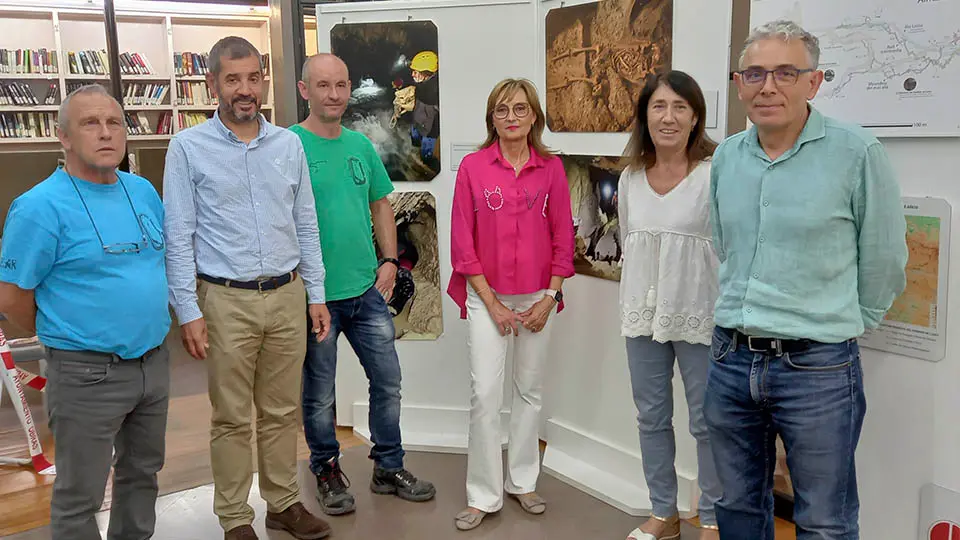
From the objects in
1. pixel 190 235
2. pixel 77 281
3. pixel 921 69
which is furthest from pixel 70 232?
pixel 921 69

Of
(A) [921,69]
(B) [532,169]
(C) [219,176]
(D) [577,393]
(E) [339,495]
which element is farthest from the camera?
(D) [577,393]

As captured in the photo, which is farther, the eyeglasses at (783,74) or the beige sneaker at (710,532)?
the beige sneaker at (710,532)

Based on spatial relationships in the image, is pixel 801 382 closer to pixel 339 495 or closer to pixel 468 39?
pixel 339 495

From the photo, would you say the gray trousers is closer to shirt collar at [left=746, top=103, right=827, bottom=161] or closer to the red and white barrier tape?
the red and white barrier tape

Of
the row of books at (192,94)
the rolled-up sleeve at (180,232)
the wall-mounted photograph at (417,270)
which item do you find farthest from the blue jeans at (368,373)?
the row of books at (192,94)

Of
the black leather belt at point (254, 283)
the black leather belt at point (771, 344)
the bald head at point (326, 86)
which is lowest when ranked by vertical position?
the black leather belt at point (771, 344)

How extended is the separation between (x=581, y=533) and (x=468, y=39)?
92.7 inches

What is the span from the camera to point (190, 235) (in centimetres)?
257

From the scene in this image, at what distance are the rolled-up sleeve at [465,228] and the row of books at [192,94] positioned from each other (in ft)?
19.4

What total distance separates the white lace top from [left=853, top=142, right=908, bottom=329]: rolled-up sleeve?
26.4 inches

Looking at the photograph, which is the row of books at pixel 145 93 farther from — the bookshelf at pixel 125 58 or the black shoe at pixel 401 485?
the black shoe at pixel 401 485

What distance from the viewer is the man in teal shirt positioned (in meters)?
1.90

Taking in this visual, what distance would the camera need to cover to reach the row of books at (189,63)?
7.95m

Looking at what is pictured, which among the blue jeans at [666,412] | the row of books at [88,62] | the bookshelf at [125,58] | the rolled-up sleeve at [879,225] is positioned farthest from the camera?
the row of books at [88,62]
